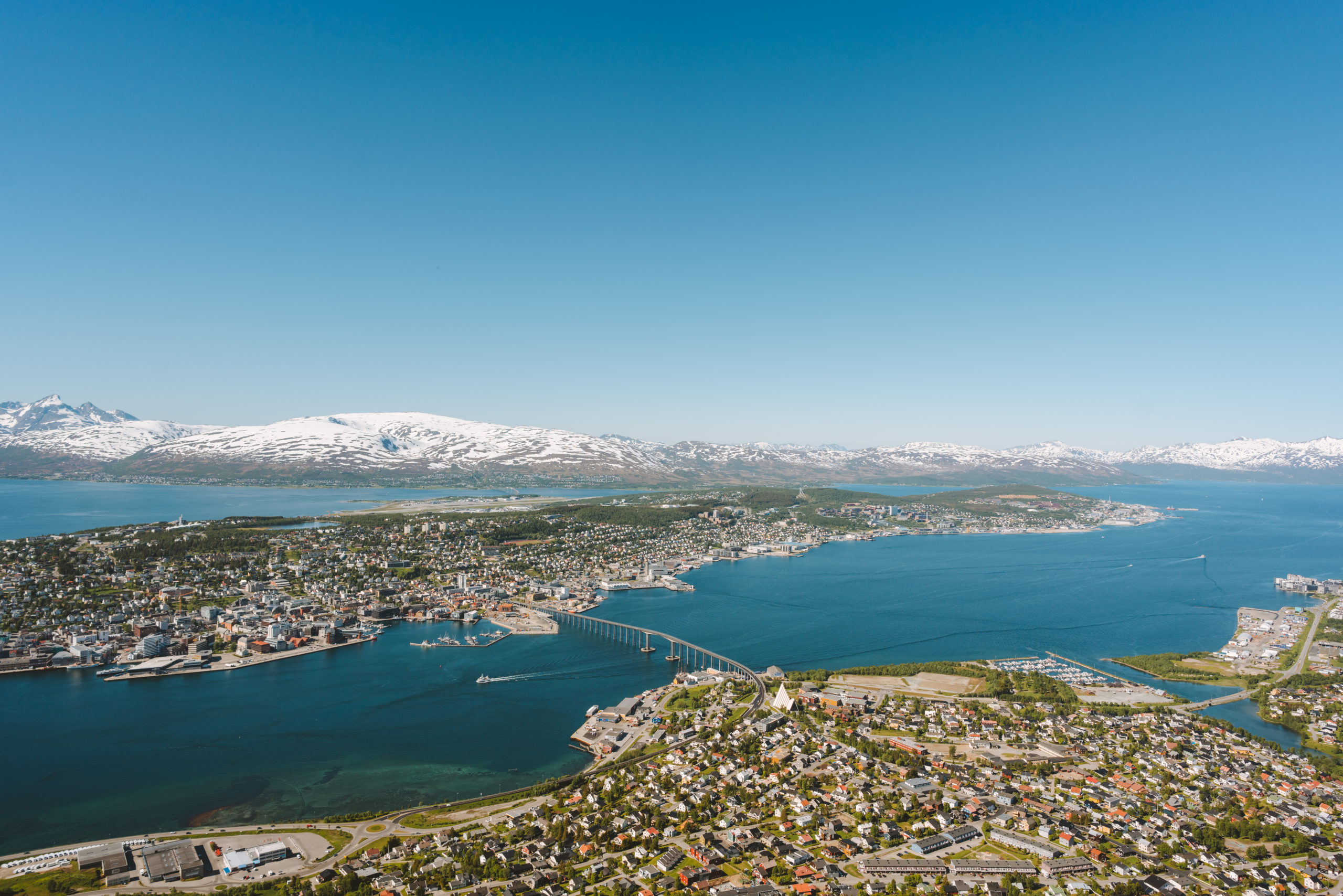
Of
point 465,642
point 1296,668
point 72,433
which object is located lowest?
point 1296,668

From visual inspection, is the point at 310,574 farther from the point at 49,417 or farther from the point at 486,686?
the point at 49,417

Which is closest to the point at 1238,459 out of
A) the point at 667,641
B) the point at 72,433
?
the point at 667,641

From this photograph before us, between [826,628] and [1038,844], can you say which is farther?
[826,628]

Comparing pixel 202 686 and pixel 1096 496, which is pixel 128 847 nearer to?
pixel 202 686

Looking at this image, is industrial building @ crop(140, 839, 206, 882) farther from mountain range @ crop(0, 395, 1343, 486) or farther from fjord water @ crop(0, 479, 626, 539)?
mountain range @ crop(0, 395, 1343, 486)

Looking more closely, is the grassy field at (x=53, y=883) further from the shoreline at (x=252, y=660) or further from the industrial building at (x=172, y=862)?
the shoreline at (x=252, y=660)

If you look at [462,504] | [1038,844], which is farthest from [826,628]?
[462,504]

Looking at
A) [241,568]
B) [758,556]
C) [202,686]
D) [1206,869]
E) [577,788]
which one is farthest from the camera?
[758,556]
